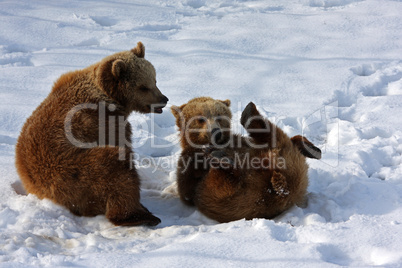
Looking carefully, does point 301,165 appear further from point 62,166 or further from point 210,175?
point 62,166

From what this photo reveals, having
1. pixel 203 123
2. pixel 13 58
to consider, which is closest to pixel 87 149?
pixel 203 123

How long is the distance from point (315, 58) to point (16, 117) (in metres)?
5.58

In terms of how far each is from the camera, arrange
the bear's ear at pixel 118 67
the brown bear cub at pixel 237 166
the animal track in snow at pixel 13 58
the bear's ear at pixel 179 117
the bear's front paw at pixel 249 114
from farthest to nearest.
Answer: the animal track in snow at pixel 13 58 → the bear's ear at pixel 179 117 → the bear's front paw at pixel 249 114 → the bear's ear at pixel 118 67 → the brown bear cub at pixel 237 166

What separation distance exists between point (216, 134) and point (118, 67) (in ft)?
4.33

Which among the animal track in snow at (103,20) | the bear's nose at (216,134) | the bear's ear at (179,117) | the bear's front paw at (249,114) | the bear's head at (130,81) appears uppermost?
the animal track in snow at (103,20)

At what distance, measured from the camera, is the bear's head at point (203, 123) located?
4863 millimetres

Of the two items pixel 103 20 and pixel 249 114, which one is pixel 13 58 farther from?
pixel 249 114

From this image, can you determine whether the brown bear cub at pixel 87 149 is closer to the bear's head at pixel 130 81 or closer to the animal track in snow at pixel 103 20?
the bear's head at pixel 130 81

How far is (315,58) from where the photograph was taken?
331 inches

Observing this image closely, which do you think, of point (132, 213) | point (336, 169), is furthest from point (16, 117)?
point (336, 169)

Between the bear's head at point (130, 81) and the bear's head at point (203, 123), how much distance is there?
334 mm

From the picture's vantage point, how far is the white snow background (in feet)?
11.2

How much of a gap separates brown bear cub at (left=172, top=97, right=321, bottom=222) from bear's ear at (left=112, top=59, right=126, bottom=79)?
0.97 m

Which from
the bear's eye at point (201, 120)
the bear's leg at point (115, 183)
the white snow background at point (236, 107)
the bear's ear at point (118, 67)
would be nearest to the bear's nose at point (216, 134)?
the bear's eye at point (201, 120)
